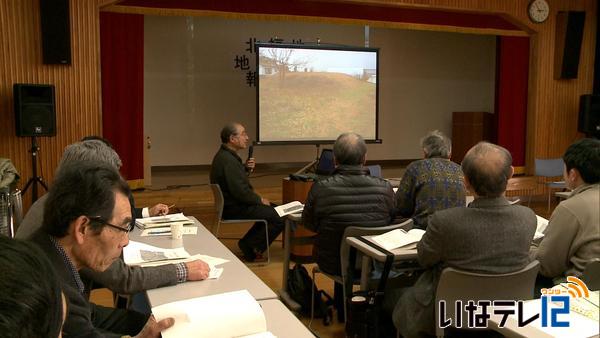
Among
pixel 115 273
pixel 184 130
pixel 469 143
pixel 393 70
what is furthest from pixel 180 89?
pixel 115 273

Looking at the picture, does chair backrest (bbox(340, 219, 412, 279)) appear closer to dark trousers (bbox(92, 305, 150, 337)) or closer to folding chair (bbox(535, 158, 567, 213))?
dark trousers (bbox(92, 305, 150, 337))

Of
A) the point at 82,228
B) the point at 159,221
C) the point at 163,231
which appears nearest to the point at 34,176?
the point at 159,221

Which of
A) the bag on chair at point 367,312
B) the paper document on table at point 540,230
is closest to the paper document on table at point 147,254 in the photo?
the bag on chair at point 367,312

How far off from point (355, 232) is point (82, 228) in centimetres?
180

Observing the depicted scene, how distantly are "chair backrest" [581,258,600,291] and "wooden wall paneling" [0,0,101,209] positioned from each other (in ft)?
17.3

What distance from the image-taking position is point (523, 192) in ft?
25.6

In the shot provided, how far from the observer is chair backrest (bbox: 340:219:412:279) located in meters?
3.15

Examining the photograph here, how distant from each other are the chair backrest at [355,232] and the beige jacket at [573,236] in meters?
0.80

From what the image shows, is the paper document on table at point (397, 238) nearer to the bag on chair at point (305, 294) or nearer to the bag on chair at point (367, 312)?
the bag on chair at point (367, 312)

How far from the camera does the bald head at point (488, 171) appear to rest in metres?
2.38

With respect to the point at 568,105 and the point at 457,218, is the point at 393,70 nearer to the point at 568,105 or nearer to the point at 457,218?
the point at 568,105

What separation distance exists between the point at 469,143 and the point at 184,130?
17.5 feet

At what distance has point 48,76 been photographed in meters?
5.96

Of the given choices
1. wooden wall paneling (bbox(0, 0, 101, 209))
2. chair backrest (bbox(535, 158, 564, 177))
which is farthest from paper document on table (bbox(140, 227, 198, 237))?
chair backrest (bbox(535, 158, 564, 177))
